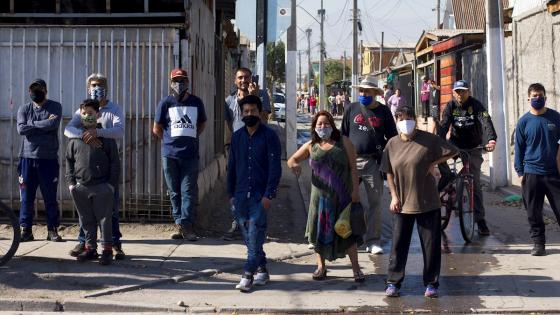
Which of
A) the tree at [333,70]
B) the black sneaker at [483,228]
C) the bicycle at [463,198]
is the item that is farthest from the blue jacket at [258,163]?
the tree at [333,70]

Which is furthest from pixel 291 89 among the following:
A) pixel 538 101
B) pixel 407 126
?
pixel 407 126

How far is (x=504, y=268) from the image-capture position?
26.5 feet

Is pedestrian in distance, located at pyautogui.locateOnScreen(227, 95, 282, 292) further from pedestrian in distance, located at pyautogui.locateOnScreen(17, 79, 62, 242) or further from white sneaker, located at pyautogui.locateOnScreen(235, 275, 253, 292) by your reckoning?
pedestrian in distance, located at pyautogui.locateOnScreen(17, 79, 62, 242)

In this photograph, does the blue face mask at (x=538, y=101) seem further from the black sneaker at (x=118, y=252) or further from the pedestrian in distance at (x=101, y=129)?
the black sneaker at (x=118, y=252)

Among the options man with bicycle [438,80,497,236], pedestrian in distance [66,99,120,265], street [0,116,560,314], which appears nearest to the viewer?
street [0,116,560,314]

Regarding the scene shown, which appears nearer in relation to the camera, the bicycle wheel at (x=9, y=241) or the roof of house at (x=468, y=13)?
the bicycle wheel at (x=9, y=241)

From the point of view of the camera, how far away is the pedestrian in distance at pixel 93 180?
791cm

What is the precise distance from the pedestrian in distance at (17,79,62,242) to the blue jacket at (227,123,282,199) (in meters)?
2.59

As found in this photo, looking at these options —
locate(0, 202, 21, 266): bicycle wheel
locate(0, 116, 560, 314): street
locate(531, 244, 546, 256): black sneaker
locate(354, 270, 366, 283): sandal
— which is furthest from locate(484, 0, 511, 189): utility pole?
locate(0, 202, 21, 266): bicycle wheel

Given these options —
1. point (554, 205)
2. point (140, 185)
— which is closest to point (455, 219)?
point (554, 205)

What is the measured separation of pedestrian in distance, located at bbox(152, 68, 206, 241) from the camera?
905 cm

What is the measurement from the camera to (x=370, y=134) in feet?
28.5

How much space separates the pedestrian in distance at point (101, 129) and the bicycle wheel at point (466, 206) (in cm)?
387

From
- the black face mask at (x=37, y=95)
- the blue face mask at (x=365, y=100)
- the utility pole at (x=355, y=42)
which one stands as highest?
the utility pole at (x=355, y=42)
